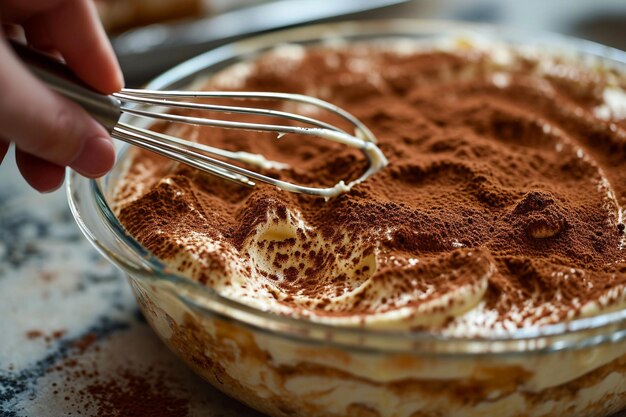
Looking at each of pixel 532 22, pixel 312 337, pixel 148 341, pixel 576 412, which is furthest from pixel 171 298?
pixel 532 22

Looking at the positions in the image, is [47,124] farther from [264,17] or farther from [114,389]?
[264,17]

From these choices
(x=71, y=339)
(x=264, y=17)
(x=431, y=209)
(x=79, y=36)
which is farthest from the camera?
(x=264, y=17)

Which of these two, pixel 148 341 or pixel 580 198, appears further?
pixel 148 341

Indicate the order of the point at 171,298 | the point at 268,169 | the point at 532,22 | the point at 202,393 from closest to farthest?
the point at 171,298, the point at 202,393, the point at 268,169, the point at 532,22

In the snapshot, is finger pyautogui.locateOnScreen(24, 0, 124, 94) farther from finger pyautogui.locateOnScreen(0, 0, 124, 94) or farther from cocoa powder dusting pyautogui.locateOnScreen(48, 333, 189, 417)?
cocoa powder dusting pyautogui.locateOnScreen(48, 333, 189, 417)

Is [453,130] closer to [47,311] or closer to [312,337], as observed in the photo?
[312,337]

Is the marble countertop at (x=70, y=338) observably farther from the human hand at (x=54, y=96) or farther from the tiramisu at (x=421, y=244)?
the human hand at (x=54, y=96)

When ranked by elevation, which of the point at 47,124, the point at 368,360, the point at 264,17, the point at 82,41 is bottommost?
the point at 368,360

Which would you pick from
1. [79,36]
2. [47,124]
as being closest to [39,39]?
[79,36]
